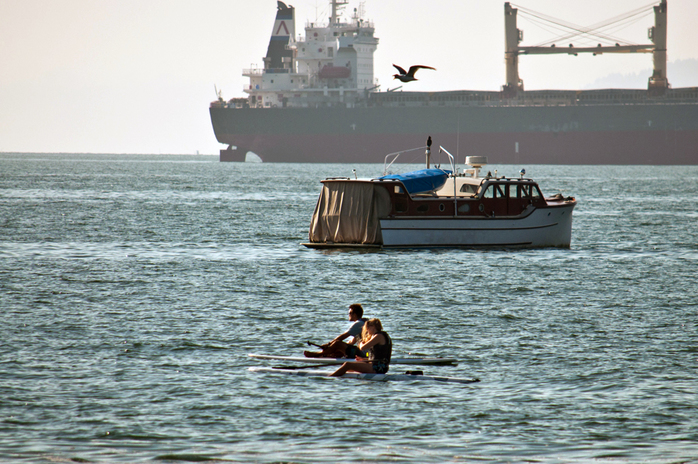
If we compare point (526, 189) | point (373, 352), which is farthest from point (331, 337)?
point (526, 189)

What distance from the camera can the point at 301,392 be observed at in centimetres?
1342

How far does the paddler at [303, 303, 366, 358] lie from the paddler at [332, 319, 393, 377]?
0.19 meters

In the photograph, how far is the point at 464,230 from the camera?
A: 3089 centimetres

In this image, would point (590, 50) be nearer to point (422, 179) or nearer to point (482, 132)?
point (482, 132)

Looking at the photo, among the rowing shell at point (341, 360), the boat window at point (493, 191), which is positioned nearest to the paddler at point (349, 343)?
the rowing shell at point (341, 360)

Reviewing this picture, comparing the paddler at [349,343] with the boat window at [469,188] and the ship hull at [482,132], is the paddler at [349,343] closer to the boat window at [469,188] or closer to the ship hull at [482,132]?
the boat window at [469,188]

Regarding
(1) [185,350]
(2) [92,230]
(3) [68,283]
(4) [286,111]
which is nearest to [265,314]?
(1) [185,350]

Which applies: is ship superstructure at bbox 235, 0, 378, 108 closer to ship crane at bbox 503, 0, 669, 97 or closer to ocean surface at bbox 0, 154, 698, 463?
ship crane at bbox 503, 0, 669, 97

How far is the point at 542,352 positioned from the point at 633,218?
35.0m

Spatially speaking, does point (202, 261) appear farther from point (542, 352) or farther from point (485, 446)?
point (485, 446)

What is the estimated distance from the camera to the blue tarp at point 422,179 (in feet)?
102

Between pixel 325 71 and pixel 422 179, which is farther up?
pixel 325 71

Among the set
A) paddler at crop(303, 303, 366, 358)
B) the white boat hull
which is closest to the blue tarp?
the white boat hull

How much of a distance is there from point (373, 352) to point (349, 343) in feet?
2.73
